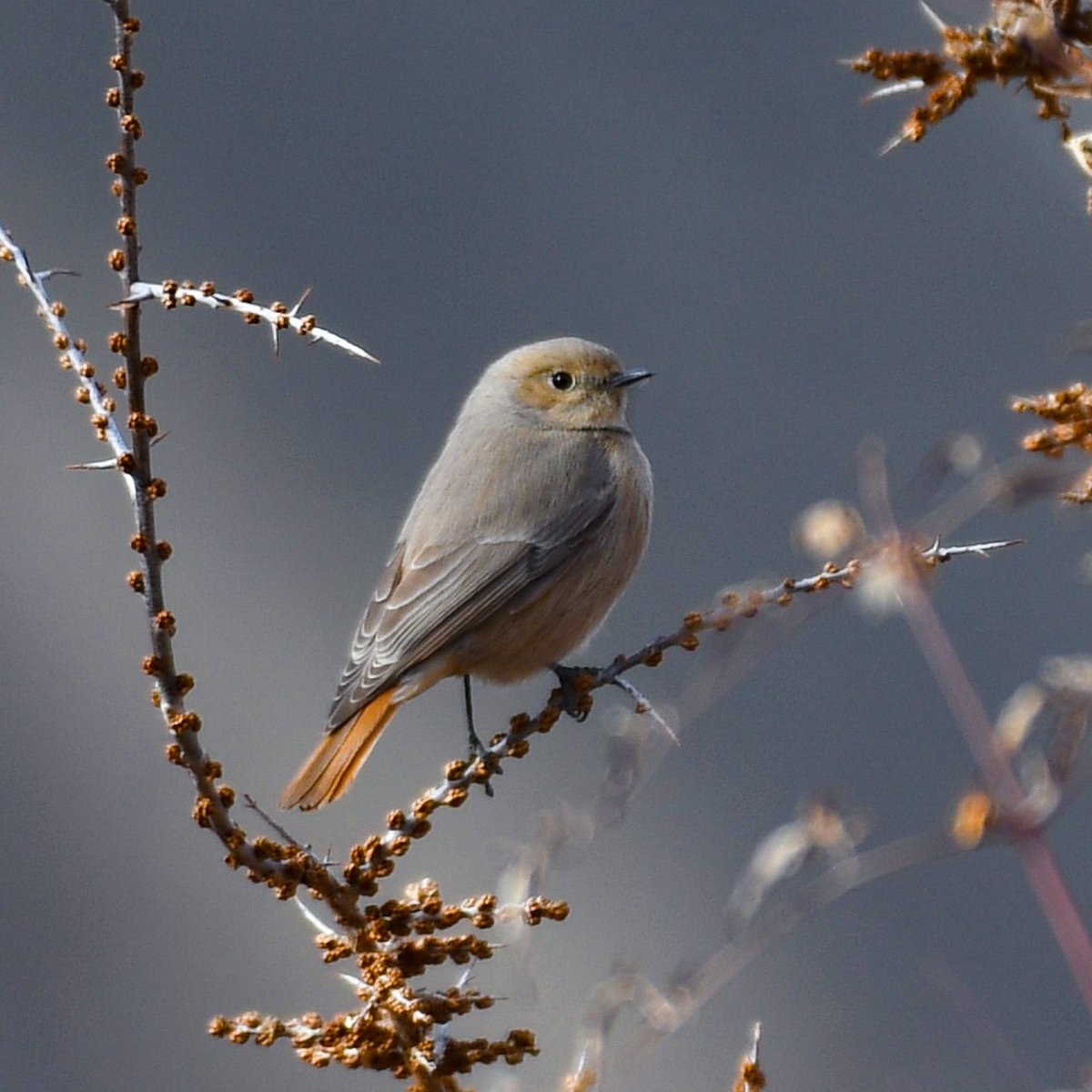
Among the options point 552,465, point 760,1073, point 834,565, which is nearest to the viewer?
point 760,1073

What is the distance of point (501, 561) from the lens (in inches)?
140

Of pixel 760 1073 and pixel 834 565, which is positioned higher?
pixel 834 565

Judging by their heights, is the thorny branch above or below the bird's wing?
below

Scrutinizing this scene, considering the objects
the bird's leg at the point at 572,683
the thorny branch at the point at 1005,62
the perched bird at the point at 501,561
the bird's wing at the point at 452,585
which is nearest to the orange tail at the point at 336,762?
the perched bird at the point at 501,561

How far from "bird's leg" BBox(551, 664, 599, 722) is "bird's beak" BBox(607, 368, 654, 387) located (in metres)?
0.84

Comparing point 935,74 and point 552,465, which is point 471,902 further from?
point 552,465

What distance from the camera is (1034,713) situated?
4.25 ft

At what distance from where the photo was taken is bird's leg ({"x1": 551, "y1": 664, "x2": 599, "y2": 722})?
2953 millimetres

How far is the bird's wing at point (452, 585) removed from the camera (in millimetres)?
3355

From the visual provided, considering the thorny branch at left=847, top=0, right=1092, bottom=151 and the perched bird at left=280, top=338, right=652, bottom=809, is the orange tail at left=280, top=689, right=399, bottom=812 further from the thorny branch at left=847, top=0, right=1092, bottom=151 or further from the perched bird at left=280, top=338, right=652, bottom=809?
the thorny branch at left=847, top=0, right=1092, bottom=151

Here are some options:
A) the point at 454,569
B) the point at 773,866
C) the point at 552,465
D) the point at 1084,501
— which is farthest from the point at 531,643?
the point at 1084,501

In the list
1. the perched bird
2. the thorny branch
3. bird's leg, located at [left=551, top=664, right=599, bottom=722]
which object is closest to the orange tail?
the perched bird

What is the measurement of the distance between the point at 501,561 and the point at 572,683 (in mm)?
335

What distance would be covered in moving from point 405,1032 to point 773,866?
43 centimetres
